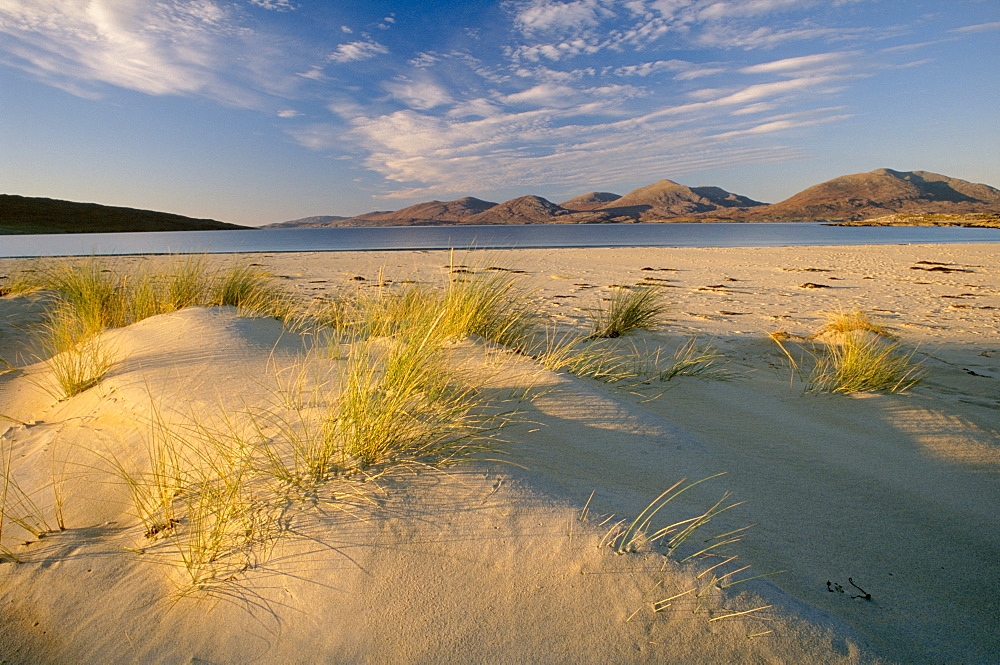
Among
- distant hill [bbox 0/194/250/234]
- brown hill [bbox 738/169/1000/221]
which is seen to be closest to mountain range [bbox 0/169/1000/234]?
brown hill [bbox 738/169/1000/221]

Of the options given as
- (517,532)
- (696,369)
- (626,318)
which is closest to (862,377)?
(696,369)

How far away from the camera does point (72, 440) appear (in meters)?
2.41

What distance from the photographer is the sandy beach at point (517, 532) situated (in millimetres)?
1271

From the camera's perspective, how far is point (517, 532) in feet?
4.91

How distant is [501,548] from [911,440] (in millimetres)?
2653

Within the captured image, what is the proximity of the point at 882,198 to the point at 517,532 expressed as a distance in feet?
554

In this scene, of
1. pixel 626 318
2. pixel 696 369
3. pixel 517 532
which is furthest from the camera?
pixel 626 318

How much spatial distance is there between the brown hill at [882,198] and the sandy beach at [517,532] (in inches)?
5438

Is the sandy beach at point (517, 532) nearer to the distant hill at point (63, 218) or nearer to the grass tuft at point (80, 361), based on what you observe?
the grass tuft at point (80, 361)

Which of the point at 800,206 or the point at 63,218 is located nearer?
the point at 63,218

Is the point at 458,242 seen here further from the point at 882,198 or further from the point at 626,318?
the point at 882,198

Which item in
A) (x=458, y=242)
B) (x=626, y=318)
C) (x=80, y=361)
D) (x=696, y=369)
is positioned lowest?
(x=458, y=242)

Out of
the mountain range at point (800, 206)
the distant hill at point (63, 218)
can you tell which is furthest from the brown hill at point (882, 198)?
the distant hill at point (63, 218)

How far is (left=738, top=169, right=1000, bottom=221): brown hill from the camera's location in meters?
122
